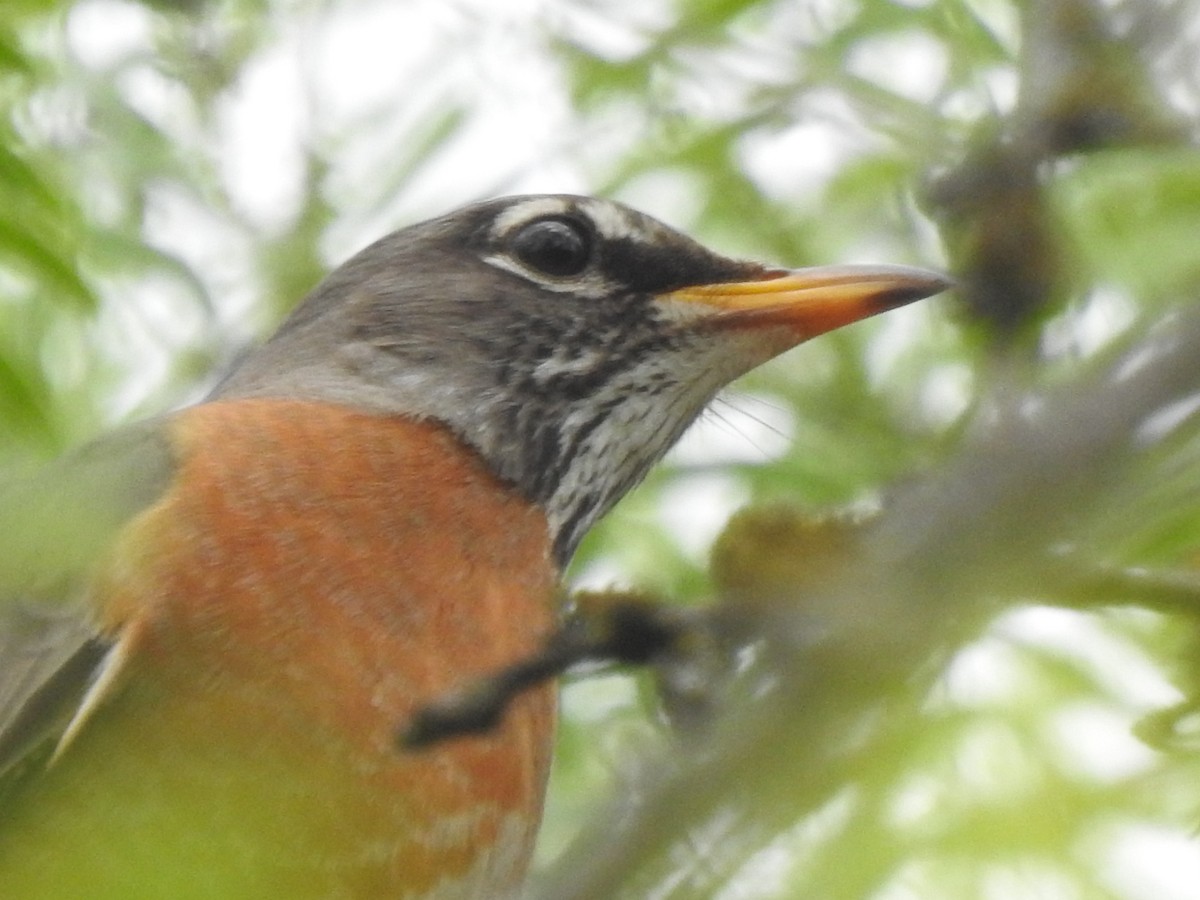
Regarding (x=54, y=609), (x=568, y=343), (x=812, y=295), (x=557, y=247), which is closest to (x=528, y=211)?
(x=557, y=247)

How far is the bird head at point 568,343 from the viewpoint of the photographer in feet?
12.2

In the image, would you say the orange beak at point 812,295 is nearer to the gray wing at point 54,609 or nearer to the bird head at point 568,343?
the bird head at point 568,343

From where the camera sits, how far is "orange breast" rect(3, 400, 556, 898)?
2680 mm

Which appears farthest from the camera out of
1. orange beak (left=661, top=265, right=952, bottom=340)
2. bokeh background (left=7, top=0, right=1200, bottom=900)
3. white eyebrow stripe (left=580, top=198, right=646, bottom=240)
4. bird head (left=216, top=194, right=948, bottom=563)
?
white eyebrow stripe (left=580, top=198, right=646, bottom=240)

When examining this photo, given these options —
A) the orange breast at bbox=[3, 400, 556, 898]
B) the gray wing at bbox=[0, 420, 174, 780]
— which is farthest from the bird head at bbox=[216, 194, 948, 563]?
the gray wing at bbox=[0, 420, 174, 780]

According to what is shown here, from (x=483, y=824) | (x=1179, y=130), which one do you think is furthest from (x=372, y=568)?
(x=1179, y=130)

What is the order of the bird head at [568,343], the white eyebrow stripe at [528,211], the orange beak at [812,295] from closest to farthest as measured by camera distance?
1. the orange beak at [812,295]
2. the bird head at [568,343]
3. the white eyebrow stripe at [528,211]

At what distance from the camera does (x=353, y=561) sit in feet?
10.1

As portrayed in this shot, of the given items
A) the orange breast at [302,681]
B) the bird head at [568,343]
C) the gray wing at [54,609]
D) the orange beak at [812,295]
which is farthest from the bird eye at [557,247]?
Result: the gray wing at [54,609]

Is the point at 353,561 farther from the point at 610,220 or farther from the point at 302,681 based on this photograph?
the point at 610,220

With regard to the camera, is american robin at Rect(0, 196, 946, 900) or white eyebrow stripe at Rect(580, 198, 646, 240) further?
white eyebrow stripe at Rect(580, 198, 646, 240)

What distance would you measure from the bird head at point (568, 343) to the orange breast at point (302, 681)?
41 cm

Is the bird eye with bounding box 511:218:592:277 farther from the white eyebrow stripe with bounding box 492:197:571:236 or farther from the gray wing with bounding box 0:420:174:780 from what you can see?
the gray wing with bounding box 0:420:174:780

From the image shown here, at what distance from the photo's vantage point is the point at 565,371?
12.7ft
